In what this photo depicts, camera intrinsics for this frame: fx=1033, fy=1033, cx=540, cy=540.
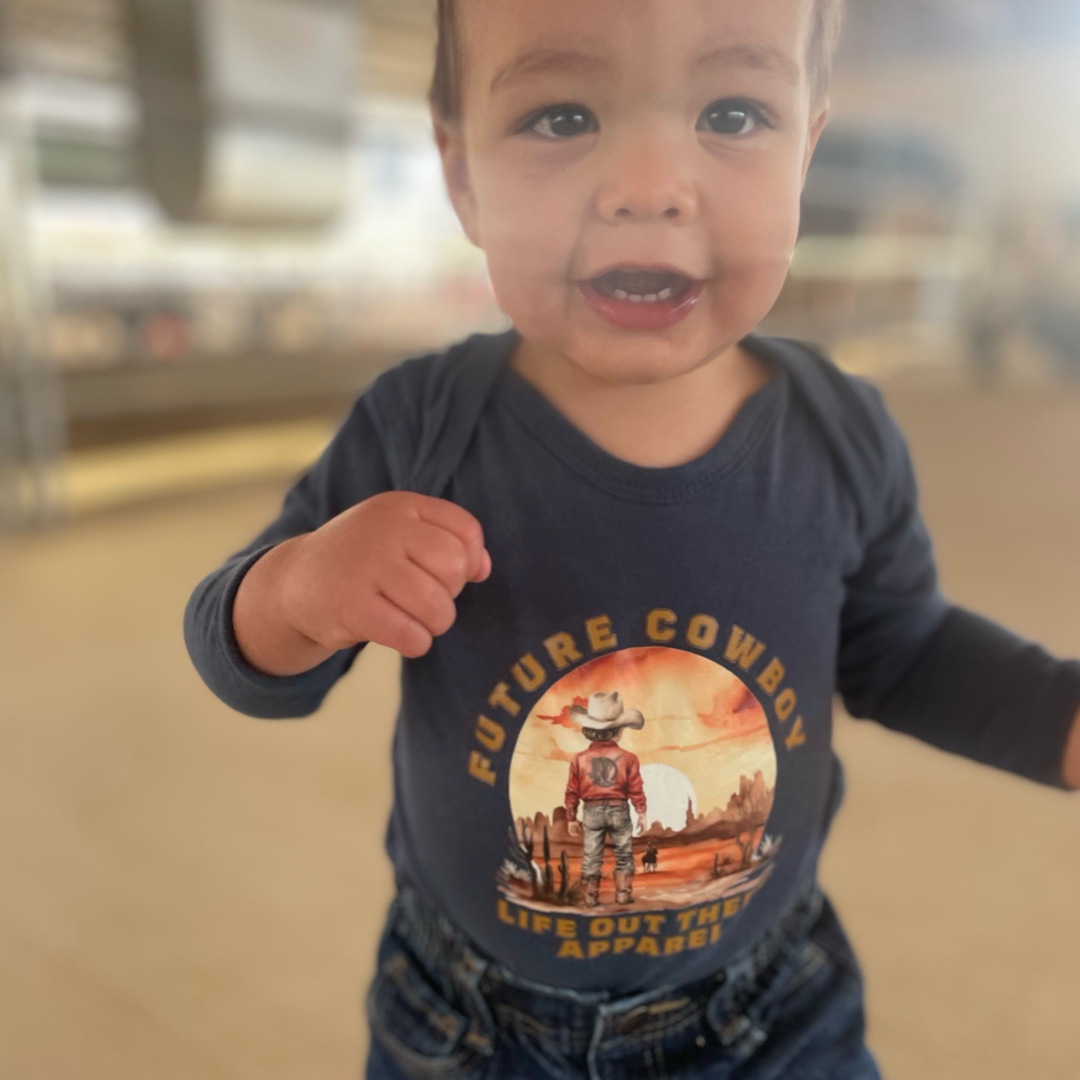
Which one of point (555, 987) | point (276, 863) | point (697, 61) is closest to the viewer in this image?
point (697, 61)

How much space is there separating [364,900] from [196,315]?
1203 millimetres

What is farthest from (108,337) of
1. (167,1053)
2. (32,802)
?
(167,1053)

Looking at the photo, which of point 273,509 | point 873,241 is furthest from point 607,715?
point 273,509

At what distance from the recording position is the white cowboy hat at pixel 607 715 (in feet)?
0.97

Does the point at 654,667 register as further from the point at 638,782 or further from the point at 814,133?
the point at 814,133

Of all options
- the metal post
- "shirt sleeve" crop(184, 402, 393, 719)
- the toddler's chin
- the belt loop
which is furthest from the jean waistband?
the metal post

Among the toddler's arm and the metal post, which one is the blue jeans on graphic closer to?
the toddler's arm

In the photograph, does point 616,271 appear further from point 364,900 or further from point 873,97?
point 364,900

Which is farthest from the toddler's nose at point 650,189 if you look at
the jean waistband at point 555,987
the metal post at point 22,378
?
the metal post at point 22,378

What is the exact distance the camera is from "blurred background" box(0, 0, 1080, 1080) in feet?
1.43

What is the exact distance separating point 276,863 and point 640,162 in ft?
2.05

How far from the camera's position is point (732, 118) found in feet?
0.77

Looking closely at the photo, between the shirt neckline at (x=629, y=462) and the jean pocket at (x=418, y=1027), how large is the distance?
203 millimetres

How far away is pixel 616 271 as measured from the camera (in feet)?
0.80
